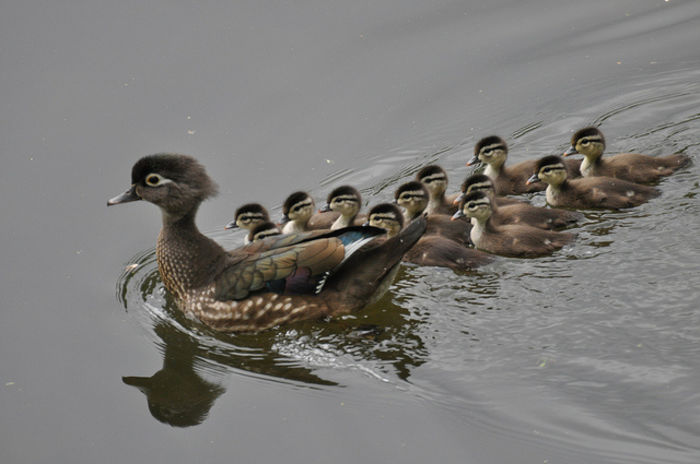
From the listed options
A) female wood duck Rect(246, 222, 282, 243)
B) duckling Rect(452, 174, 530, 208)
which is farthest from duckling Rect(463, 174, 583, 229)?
female wood duck Rect(246, 222, 282, 243)

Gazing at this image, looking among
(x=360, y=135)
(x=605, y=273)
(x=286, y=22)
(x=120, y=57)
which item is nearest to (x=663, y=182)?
(x=605, y=273)

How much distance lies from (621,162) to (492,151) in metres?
0.96

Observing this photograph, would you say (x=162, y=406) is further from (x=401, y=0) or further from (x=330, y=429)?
(x=401, y=0)

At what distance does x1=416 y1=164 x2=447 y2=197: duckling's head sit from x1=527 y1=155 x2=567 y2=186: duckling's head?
687mm

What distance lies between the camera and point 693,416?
178 inches

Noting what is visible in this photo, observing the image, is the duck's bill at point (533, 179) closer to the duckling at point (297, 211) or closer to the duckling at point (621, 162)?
the duckling at point (621, 162)

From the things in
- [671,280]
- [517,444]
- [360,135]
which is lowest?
[517,444]

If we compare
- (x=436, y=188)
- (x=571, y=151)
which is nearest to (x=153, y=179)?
(x=436, y=188)

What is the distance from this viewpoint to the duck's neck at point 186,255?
228 inches

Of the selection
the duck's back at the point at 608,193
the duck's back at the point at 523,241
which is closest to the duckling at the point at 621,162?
the duck's back at the point at 608,193

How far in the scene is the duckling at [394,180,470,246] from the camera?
6660 millimetres

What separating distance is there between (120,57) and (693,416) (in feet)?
18.4

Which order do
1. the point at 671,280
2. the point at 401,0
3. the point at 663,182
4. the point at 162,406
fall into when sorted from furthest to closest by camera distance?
1. the point at 401,0
2. the point at 663,182
3. the point at 671,280
4. the point at 162,406

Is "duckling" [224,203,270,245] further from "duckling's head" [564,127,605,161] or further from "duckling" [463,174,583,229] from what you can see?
"duckling's head" [564,127,605,161]
